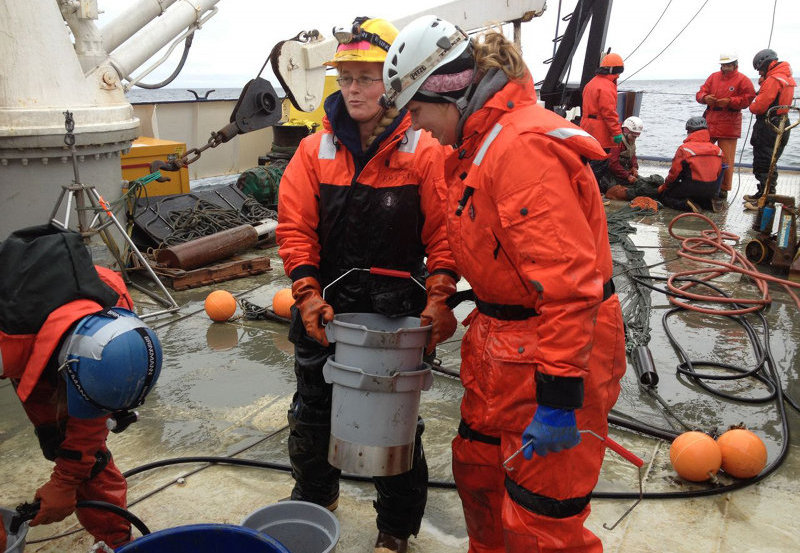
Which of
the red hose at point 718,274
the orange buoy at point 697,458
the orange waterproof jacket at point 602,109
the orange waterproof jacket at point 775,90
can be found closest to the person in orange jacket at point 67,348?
the orange buoy at point 697,458

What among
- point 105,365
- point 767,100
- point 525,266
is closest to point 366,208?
point 525,266

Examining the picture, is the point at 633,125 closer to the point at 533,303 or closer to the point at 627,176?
the point at 627,176

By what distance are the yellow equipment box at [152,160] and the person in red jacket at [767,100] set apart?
8.29m

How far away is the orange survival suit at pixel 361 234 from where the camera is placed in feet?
8.91

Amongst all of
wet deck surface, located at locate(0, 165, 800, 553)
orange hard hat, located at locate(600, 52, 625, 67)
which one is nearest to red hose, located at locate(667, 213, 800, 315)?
wet deck surface, located at locate(0, 165, 800, 553)

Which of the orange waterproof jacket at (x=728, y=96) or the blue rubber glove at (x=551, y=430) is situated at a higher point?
the orange waterproof jacket at (x=728, y=96)

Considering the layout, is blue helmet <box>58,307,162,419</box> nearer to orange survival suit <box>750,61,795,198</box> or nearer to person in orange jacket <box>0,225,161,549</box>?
person in orange jacket <box>0,225,161,549</box>

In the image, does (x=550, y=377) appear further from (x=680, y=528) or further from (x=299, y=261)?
(x=680, y=528)

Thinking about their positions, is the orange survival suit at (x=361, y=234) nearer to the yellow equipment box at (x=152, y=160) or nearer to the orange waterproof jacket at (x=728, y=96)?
the yellow equipment box at (x=152, y=160)

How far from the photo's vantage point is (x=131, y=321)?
2285 millimetres

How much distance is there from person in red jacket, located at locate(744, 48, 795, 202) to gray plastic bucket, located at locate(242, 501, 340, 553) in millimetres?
9494

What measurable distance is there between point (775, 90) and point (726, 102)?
81 centimetres

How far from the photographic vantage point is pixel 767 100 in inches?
391

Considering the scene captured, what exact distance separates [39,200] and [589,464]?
17.5 feet
